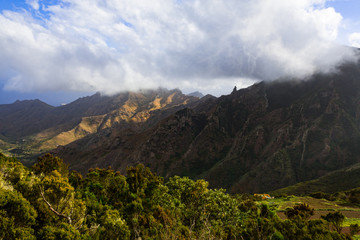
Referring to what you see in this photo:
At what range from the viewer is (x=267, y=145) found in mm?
170250

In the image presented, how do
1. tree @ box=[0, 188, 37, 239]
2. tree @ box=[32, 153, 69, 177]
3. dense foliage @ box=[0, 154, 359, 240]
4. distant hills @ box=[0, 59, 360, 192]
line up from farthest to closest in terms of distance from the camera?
1. distant hills @ box=[0, 59, 360, 192]
2. tree @ box=[32, 153, 69, 177]
3. dense foliage @ box=[0, 154, 359, 240]
4. tree @ box=[0, 188, 37, 239]

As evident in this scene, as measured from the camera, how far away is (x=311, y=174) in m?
139

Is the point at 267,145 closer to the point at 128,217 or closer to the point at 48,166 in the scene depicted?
the point at 48,166

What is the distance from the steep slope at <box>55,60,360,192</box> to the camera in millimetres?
144000

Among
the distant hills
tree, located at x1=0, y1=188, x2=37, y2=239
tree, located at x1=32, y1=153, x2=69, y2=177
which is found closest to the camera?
tree, located at x1=0, y1=188, x2=37, y2=239

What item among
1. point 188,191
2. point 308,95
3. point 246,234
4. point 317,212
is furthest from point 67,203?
point 308,95

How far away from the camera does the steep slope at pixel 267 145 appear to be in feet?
472

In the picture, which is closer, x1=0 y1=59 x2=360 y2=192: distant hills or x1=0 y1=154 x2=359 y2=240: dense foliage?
x1=0 y1=154 x2=359 y2=240: dense foliage

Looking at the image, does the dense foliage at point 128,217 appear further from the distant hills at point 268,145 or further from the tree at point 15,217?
the distant hills at point 268,145

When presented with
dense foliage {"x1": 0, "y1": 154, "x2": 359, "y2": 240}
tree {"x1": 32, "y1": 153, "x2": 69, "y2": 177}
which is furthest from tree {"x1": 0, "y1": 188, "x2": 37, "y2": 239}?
tree {"x1": 32, "y1": 153, "x2": 69, "y2": 177}

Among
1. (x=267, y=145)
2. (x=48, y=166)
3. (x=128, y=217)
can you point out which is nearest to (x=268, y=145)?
(x=267, y=145)

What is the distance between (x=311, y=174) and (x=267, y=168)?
2631 cm

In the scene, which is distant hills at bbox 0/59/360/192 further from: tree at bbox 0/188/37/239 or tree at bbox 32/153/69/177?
tree at bbox 0/188/37/239

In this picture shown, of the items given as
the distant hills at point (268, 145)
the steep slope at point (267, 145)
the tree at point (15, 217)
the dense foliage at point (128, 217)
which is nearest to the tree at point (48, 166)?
the dense foliage at point (128, 217)
